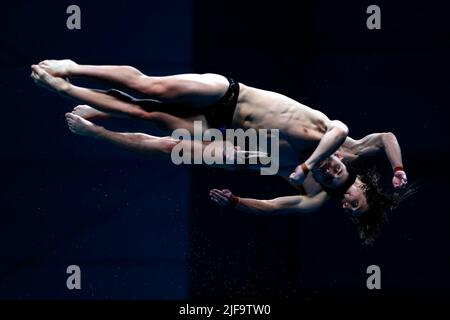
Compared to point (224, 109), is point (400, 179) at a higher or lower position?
lower

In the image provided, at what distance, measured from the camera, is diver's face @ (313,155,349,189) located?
5098 mm

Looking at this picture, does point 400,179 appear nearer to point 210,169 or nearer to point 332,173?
point 332,173

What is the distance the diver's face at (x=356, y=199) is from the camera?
5398mm

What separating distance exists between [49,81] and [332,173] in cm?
170

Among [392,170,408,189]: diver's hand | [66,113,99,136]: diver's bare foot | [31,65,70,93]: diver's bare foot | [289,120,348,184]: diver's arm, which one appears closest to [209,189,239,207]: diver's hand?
[289,120,348,184]: diver's arm

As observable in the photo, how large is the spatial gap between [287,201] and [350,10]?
1.63m

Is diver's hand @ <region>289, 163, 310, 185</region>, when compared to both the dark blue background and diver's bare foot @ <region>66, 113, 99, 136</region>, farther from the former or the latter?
the dark blue background

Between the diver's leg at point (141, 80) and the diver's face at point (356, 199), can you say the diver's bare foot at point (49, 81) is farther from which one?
the diver's face at point (356, 199)

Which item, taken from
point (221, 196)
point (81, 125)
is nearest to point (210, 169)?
point (221, 196)

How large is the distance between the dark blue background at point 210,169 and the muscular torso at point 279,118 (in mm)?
1459

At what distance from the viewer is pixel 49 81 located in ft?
15.0
